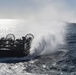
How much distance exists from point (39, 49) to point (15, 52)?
8.02 meters

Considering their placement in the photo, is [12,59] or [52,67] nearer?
[52,67]

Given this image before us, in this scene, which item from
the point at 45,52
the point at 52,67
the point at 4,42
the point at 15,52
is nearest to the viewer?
the point at 52,67

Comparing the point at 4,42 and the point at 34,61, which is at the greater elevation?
the point at 4,42

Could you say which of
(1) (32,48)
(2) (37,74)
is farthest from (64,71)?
(1) (32,48)

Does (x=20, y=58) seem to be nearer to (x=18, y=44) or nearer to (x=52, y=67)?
(x=18, y=44)

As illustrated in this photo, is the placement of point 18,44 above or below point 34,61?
above

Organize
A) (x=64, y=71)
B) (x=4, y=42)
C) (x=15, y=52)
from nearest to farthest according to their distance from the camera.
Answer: (x=64, y=71), (x=15, y=52), (x=4, y=42)

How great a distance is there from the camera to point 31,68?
33.3 metres

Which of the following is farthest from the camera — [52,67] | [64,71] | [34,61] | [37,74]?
[34,61]

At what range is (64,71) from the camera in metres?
31.4

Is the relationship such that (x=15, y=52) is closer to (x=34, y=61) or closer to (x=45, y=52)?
(x=34, y=61)

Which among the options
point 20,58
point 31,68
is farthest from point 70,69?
point 20,58

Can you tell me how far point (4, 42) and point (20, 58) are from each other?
266 inches

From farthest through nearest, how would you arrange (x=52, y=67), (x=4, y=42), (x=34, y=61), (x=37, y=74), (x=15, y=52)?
1. (x=4, y=42)
2. (x=15, y=52)
3. (x=34, y=61)
4. (x=52, y=67)
5. (x=37, y=74)
